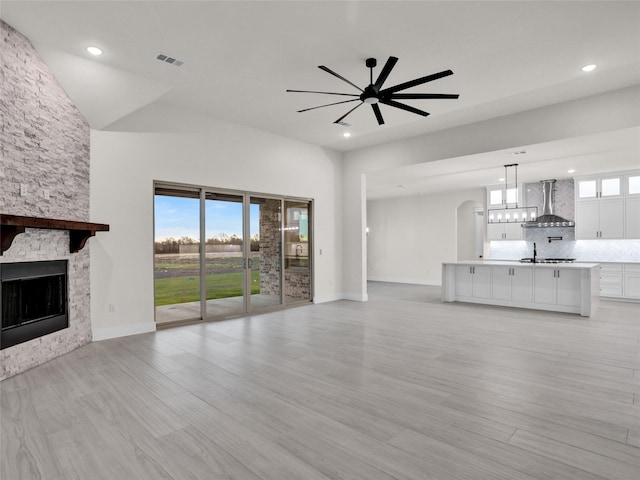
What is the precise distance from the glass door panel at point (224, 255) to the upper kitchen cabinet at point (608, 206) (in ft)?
28.0

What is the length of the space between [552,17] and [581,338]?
3979 millimetres

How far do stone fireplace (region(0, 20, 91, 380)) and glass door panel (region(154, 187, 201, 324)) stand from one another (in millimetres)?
1035

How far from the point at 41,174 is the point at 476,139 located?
21.5 ft

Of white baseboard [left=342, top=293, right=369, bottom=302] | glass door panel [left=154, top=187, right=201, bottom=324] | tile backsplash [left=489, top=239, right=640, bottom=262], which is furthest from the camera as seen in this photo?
tile backsplash [left=489, top=239, right=640, bottom=262]

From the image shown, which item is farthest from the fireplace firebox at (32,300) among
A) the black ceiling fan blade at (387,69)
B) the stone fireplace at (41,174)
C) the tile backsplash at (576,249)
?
the tile backsplash at (576,249)

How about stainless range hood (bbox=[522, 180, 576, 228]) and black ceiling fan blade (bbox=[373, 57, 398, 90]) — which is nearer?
black ceiling fan blade (bbox=[373, 57, 398, 90])

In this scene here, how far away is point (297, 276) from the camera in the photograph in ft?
25.6

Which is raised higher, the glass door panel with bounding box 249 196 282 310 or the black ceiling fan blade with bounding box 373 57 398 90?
the black ceiling fan blade with bounding box 373 57 398 90

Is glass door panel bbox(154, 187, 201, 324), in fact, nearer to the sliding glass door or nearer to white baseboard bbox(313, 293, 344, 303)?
the sliding glass door

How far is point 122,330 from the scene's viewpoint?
5.13m

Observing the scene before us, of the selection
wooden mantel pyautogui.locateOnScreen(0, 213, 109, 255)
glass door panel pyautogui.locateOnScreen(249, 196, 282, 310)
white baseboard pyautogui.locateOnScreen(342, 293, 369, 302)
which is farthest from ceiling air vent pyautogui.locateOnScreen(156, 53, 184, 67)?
white baseboard pyautogui.locateOnScreen(342, 293, 369, 302)

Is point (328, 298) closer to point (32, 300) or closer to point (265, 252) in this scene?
point (265, 252)

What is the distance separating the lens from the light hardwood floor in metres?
2.10

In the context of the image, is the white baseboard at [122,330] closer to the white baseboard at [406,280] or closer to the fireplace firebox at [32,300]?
the fireplace firebox at [32,300]
